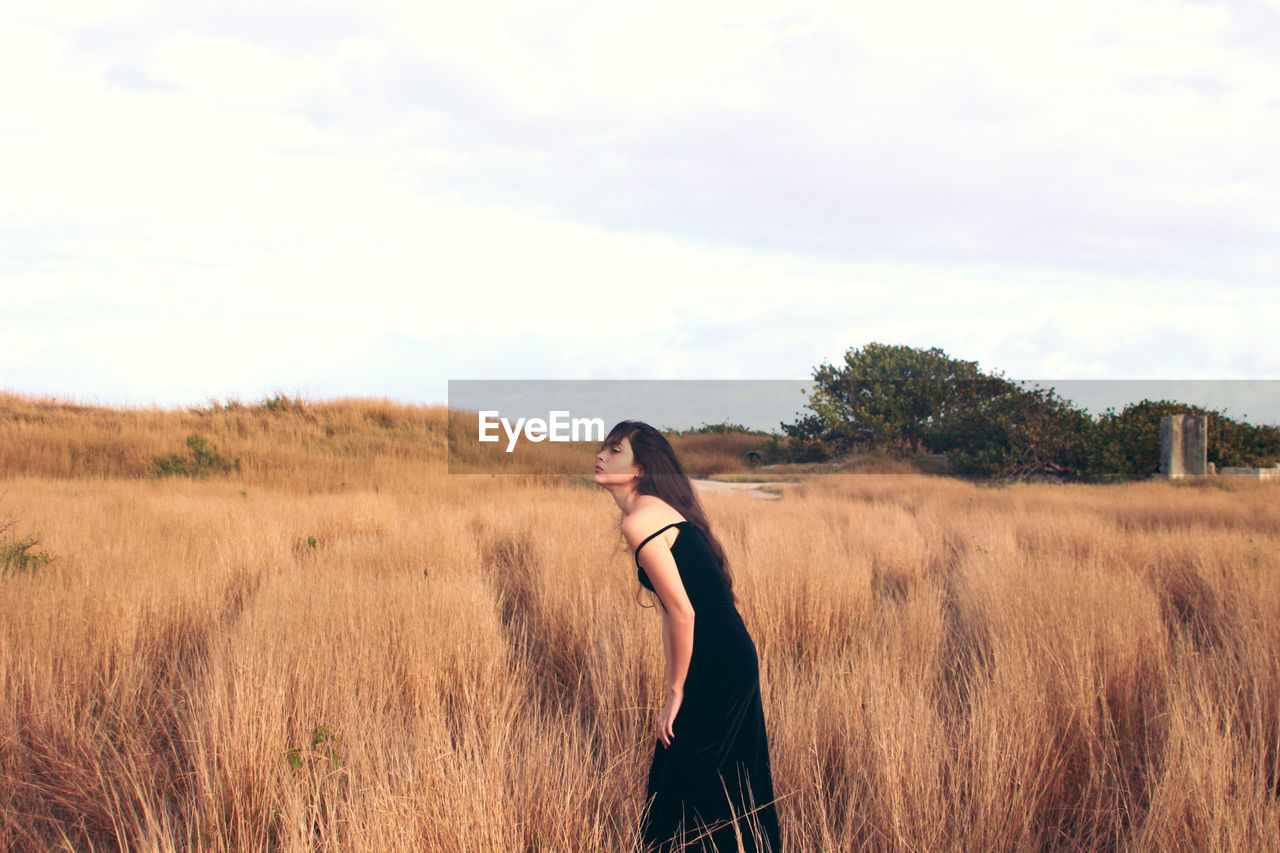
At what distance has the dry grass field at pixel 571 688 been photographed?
2316mm

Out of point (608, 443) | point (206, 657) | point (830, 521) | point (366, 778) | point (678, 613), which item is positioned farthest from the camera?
point (830, 521)

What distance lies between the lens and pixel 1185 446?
16.6m

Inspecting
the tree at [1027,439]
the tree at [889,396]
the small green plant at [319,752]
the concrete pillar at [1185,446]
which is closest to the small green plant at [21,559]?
the small green plant at [319,752]

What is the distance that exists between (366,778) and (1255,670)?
162 inches

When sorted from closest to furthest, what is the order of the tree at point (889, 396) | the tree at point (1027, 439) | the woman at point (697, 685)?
1. the woman at point (697, 685)
2. the tree at point (1027, 439)
3. the tree at point (889, 396)

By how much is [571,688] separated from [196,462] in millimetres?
13631

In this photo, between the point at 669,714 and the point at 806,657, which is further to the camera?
the point at 806,657

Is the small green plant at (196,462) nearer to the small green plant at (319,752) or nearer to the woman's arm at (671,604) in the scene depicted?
the small green plant at (319,752)

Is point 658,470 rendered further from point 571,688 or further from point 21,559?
point 21,559

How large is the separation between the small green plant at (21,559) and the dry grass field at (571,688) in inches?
2.5

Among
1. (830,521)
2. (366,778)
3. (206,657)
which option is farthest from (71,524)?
(830,521)

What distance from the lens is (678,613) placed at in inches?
72.9

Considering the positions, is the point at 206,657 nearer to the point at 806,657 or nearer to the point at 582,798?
the point at 582,798

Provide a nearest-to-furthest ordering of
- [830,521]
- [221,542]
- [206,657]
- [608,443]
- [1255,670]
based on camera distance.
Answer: [608,443]
[1255,670]
[206,657]
[221,542]
[830,521]
